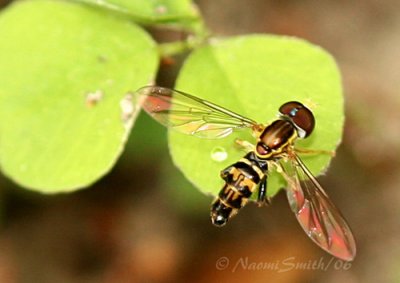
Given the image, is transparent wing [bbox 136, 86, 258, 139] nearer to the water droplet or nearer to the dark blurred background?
the water droplet

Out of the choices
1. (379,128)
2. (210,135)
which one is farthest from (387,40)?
(210,135)

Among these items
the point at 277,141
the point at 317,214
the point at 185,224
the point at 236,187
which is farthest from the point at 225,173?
the point at 185,224

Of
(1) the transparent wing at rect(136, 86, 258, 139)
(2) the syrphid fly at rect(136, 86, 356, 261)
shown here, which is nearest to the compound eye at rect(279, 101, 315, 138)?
(2) the syrphid fly at rect(136, 86, 356, 261)

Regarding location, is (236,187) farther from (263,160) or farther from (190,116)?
(190,116)

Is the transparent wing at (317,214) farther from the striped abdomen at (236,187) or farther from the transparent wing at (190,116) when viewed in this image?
the transparent wing at (190,116)

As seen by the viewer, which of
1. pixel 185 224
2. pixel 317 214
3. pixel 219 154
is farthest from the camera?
pixel 185 224

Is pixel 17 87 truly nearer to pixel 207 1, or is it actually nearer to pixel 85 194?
pixel 85 194
